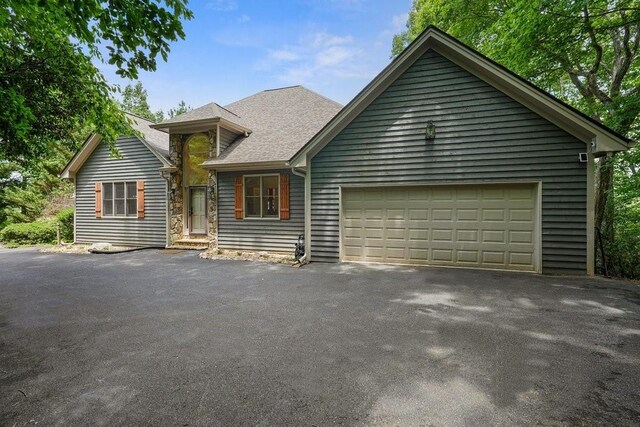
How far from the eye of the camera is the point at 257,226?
9844mm

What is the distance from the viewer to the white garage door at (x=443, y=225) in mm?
6688

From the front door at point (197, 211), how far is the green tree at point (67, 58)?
3923mm

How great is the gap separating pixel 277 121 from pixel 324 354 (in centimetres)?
1043

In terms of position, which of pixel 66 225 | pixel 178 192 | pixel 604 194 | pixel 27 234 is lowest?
pixel 27 234

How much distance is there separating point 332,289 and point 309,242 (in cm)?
291

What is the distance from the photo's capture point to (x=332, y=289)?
5.52m

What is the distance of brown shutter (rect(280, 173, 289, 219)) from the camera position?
9.34 metres

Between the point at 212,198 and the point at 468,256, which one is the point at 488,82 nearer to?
the point at 468,256

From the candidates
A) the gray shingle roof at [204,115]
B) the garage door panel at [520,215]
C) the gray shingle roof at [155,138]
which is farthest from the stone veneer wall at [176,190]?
the garage door panel at [520,215]

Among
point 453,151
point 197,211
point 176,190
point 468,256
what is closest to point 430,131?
point 453,151

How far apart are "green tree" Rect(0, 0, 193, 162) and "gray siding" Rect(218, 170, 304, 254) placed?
3531mm

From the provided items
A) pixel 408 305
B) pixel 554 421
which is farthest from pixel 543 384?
pixel 408 305

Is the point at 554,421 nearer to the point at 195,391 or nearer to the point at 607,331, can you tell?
the point at 607,331

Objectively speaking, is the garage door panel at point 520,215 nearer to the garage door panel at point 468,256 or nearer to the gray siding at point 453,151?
the gray siding at point 453,151
